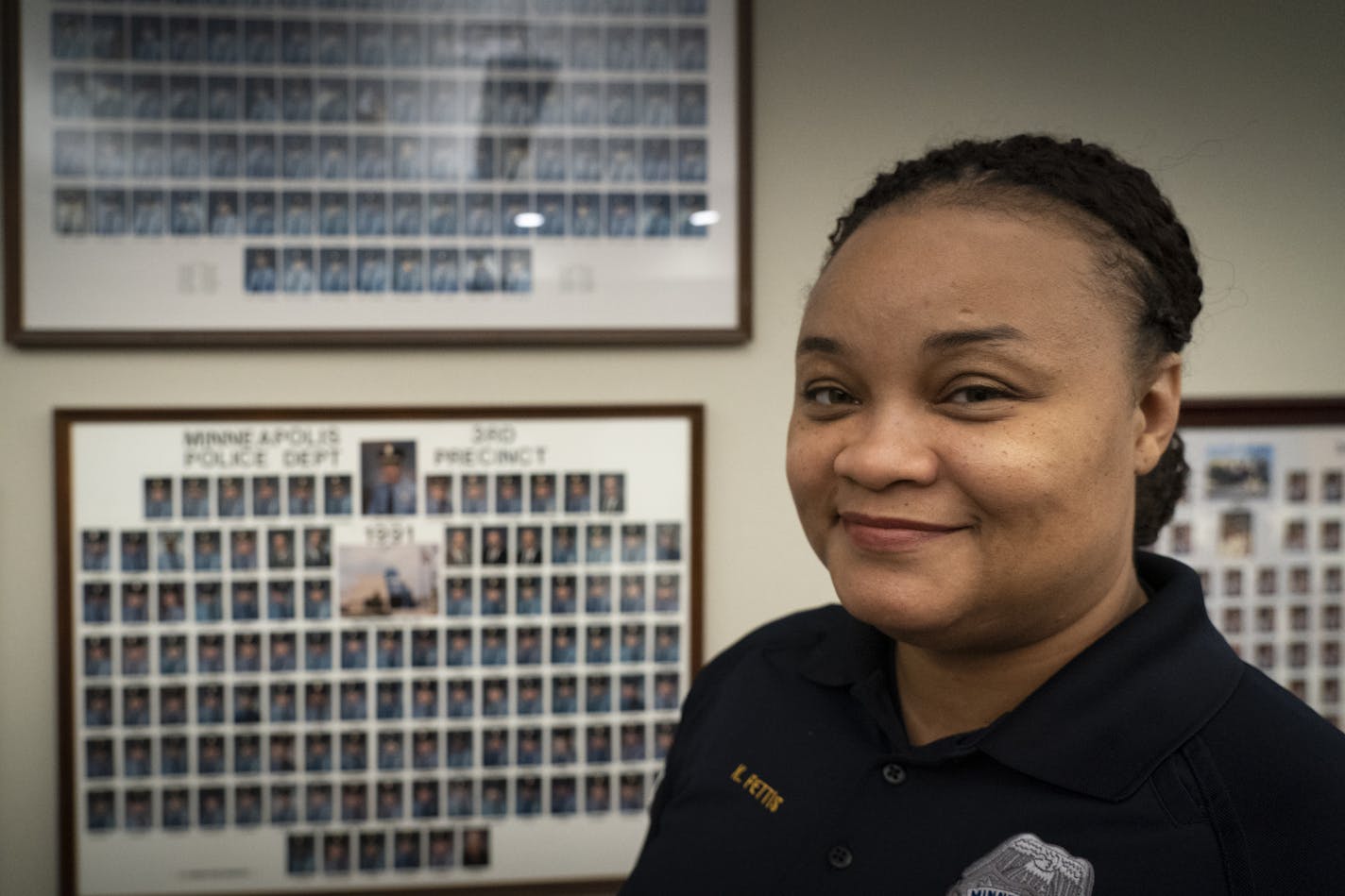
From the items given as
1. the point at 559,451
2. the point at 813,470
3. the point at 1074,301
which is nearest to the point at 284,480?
the point at 559,451

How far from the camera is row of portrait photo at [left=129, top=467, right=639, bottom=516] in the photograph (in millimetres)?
1415

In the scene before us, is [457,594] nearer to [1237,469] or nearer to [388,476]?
[388,476]

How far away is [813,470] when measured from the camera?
28.3 inches

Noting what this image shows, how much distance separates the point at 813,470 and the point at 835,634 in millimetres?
262

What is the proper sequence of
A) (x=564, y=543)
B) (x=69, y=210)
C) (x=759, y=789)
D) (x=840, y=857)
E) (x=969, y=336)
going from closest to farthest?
1. (x=969, y=336)
2. (x=840, y=857)
3. (x=759, y=789)
4. (x=69, y=210)
5. (x=564, y=543)

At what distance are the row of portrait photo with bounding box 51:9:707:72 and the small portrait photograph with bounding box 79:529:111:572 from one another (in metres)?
0.68

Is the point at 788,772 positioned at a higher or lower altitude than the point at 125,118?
lower

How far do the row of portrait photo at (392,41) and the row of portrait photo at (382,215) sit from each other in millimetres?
192

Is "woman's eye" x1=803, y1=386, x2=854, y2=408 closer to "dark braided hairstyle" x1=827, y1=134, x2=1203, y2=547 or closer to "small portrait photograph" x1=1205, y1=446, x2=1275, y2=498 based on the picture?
"dark braided hairstyle" x1=827, y1=134, x2=1203, y2=547

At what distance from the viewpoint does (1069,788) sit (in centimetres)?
67

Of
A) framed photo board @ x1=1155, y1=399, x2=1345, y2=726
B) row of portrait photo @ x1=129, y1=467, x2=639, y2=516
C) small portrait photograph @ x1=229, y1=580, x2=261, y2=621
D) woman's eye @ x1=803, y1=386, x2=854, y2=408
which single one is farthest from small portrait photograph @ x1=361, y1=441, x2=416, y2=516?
framed photo board @ x1=1155, y1=399, x2=1345, y2=726

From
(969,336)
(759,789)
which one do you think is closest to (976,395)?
(969,336)

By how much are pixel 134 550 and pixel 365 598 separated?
1.11 feet

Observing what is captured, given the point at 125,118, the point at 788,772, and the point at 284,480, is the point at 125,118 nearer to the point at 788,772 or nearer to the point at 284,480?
the point at 284,480
